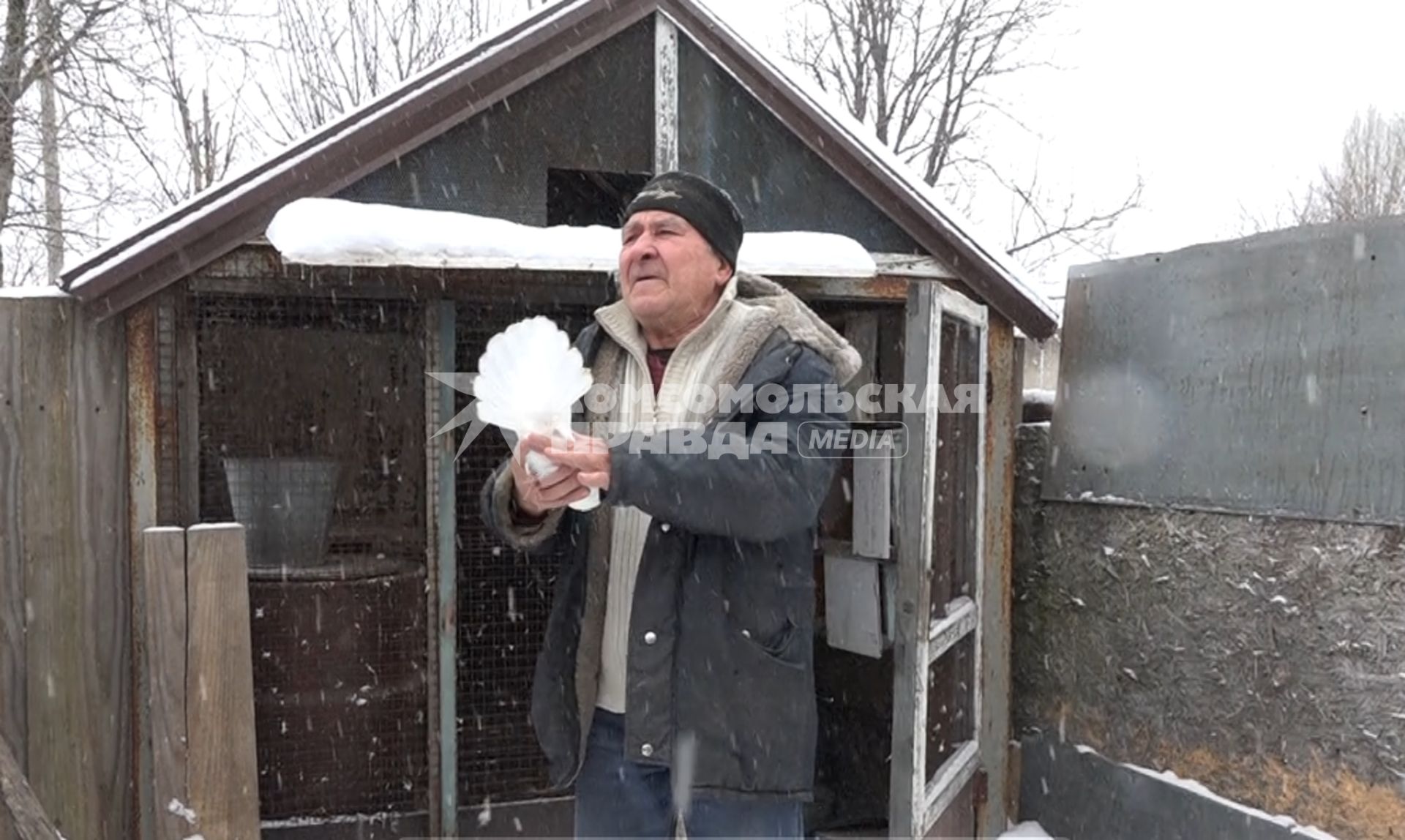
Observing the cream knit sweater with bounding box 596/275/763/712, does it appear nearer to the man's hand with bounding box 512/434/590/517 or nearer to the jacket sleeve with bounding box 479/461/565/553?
the jacket sleeve with bounding box 479/461/565/553

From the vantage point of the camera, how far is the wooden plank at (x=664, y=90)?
3.76 metres

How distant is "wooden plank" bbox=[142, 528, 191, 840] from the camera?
2.04 meters

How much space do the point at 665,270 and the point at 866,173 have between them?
215cm

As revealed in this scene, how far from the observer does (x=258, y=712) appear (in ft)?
12.7

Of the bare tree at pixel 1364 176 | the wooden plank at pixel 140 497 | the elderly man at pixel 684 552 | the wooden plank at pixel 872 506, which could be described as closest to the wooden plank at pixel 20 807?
the wooden plank at pixel 140 497

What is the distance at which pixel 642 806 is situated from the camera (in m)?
2.01

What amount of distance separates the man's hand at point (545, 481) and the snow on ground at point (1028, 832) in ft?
10.8

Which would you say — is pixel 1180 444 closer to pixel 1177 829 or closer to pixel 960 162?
pixel 1177 829

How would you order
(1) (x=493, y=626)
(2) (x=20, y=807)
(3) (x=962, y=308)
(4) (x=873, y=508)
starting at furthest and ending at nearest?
(1) (x=493, y=626) → (4) (x=873, y=508) → (3) (x=962, y=308) → (2) (x=20, y=807)

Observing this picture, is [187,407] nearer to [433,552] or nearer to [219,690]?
[433,552]

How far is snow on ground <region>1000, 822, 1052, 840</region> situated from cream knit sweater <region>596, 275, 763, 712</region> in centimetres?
294

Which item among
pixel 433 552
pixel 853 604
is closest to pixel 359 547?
pixel 433 552

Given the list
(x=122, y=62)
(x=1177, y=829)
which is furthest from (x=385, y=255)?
(x=122, y=62)

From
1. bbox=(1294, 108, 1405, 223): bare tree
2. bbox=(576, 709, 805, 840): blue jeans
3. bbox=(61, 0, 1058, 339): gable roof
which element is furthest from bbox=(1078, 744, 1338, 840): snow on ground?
bbox=(1294, 108, 1405, 223): bare tree
